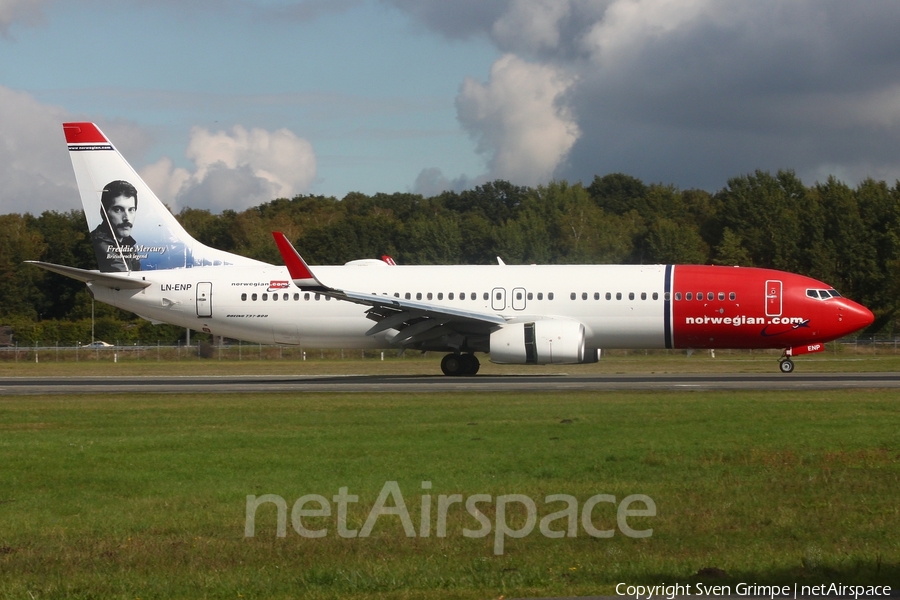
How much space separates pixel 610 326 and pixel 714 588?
2499cm

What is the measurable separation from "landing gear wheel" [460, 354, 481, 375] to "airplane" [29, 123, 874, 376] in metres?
0.08

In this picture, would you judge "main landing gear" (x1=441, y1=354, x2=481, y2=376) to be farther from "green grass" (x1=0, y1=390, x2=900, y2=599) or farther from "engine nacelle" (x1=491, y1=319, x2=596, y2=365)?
"green grass" (x1=0, y1=390, x2=900, y2=599)

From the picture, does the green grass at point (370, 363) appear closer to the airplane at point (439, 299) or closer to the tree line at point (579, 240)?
the airplane at point (439, 299)

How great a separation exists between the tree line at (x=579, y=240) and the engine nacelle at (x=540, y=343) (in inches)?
1584

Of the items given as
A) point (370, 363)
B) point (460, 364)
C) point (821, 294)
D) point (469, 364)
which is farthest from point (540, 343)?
point (370, 363)

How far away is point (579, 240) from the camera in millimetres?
86250

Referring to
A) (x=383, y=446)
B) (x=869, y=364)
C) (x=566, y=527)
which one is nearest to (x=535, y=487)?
(x=566, y=527)

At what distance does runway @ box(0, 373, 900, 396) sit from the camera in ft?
89.7

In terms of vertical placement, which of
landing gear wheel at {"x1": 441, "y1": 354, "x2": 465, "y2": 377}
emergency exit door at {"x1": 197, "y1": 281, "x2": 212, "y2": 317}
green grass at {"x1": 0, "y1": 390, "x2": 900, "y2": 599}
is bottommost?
green grass at {"x1": 0, "y1": 390, "x2": 900, "y2": 599}

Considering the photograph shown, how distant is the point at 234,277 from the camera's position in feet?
115

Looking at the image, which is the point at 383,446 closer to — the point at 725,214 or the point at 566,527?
the point at 566,527

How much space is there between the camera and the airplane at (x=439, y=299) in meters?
32.2

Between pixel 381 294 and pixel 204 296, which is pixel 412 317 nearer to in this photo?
pixel 381 294

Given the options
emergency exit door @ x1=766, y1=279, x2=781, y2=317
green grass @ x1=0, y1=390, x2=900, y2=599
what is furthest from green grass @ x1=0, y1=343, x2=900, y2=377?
green grass @ x1=0, y1=390, x2=900, y2=599
